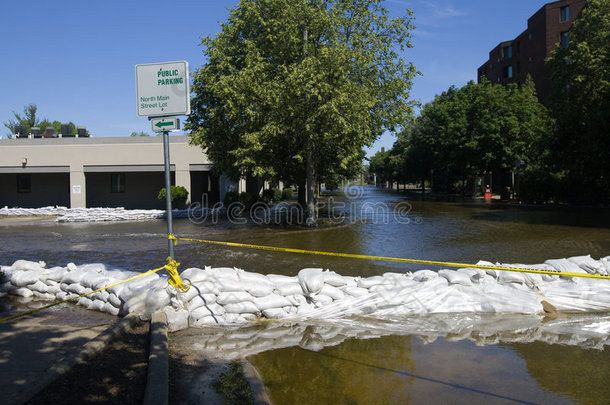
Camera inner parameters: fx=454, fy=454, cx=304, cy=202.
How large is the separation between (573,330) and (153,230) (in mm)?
15434

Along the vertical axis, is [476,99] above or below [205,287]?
above

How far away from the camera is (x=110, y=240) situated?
1470 centimetres

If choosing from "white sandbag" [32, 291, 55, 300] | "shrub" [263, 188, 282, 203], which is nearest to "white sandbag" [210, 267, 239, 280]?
"white sandbag" [32, 291, 55, 300]

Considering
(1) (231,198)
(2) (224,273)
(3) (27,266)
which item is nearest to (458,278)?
(2) (224,273)

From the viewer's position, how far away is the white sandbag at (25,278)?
6855mm

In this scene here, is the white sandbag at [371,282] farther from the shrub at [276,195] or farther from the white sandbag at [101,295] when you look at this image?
the shrub at [276,195]

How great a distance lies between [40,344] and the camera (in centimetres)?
454

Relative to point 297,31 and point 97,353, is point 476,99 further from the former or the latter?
point 97,353

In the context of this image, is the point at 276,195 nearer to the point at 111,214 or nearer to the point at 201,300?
the point at 111,214

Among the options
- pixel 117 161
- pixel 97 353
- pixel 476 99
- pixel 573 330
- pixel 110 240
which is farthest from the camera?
pixel 476 99

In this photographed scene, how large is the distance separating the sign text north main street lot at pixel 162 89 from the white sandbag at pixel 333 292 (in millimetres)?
2822

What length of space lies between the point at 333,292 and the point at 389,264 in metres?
4.02

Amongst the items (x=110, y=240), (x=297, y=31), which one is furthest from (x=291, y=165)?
(x=110, y=240)

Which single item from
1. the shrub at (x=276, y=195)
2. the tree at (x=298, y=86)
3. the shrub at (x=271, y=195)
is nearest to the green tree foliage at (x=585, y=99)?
the tree at (x=298, y=86)
